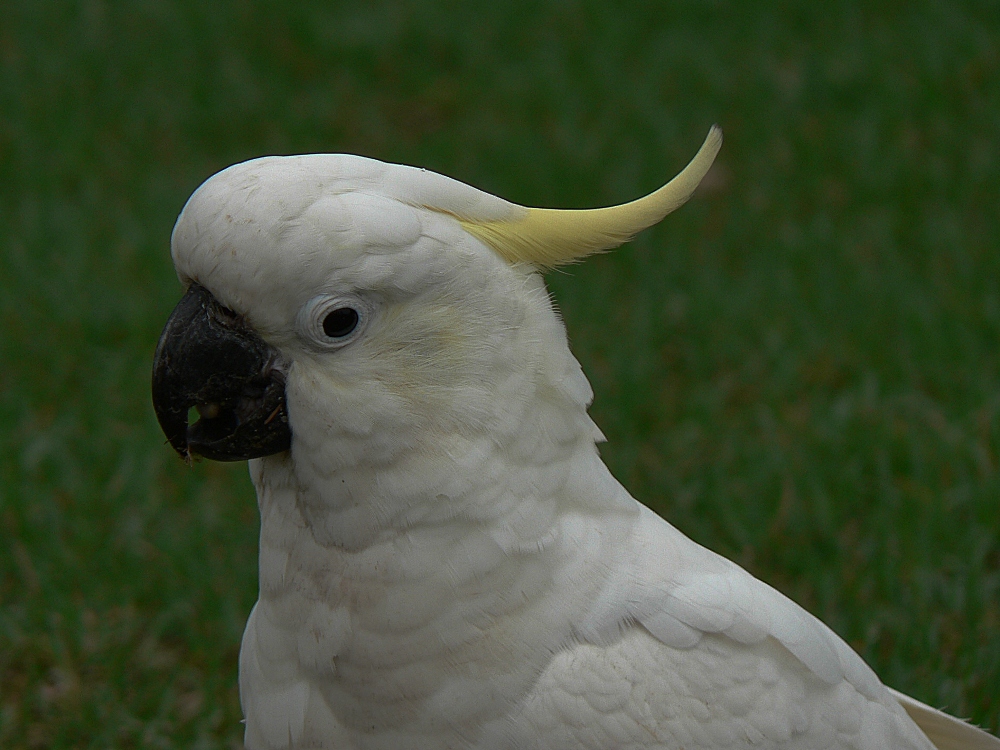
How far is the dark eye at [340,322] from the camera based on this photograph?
4.60 feet

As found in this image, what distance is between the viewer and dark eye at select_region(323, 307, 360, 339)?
140cm

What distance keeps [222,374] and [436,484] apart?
32 cm

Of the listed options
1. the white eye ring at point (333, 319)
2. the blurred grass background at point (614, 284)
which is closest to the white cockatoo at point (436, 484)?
the white eye ring at point (333, 319)

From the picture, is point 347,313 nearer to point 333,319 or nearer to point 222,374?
point 333,319

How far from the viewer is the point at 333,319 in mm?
1406

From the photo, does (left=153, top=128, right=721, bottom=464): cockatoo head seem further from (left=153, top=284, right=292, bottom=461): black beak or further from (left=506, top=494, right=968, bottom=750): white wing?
(left=506, top=494, right=968, bottom=750): white wing

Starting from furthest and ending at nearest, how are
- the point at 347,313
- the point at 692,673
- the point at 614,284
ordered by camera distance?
1. the point at 614,284
2. the point at 692,673
3. the point at 347,313

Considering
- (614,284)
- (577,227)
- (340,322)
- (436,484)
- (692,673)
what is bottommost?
(614,284)

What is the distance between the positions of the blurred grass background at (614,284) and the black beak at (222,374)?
1.11 metres

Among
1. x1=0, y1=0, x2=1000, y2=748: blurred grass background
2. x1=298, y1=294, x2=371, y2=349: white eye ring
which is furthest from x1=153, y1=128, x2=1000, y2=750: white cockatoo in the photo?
x1=0, y1=0, x2=1000, y2=748: blurred grass background

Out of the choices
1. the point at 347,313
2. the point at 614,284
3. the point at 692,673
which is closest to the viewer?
the point at 347,313

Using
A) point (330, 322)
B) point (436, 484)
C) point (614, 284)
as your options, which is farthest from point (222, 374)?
point (614, 284)

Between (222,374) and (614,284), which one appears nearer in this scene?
(222,374)

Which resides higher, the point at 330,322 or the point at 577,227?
the point at 577,227
